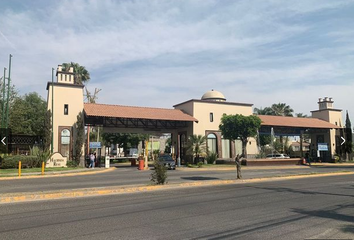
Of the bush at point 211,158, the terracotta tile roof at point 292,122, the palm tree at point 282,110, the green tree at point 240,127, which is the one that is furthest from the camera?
the palm tree at point 282,110

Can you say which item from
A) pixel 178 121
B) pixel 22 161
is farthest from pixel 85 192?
Answer: pixel 178 121

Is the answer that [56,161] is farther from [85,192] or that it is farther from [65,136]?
[85,192]

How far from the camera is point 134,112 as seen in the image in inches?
1535

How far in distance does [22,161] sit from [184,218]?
86.7 feet

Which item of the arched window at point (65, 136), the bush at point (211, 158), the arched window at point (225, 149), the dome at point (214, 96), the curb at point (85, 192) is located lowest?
the curb at point (85, 192)

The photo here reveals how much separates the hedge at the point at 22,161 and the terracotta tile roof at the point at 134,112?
7.45 m

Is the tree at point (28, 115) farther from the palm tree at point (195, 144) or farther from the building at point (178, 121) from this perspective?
the palm tree at point (195, 144)

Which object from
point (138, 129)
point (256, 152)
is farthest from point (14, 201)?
point (256, 152)

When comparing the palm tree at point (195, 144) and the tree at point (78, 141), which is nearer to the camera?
the tree at point (78, 141)

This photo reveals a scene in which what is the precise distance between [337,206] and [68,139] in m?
31.0

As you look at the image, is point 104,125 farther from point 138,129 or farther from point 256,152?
point 256,152

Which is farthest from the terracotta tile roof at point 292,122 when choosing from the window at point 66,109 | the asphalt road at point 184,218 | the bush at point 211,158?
the asphalt road at point 184,218

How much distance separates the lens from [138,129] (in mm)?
40906

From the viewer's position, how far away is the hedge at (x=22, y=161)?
95.0ft
